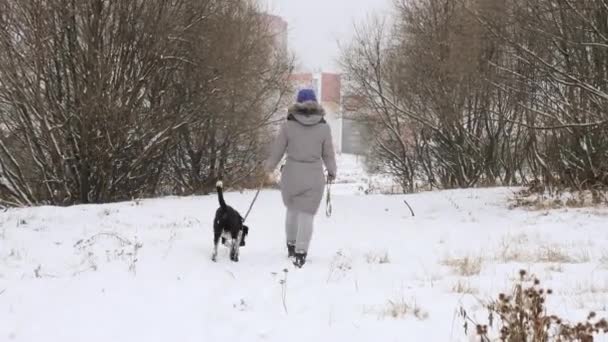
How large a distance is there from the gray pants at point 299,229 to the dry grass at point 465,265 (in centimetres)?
135

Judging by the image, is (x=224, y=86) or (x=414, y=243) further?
(x=224, y=86)

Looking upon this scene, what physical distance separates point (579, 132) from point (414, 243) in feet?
21.0

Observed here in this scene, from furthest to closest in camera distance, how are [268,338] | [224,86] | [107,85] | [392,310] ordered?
Result: [224,86], [107,85], [392,310], [268,338]

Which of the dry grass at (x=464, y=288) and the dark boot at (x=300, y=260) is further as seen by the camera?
the dark boot at (x=300, y=260)

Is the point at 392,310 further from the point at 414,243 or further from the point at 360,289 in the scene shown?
the point at 414,243

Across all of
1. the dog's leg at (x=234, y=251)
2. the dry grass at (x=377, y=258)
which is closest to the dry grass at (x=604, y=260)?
the dry grass at (x=377, y=258)

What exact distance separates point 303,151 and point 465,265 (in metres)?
1.93

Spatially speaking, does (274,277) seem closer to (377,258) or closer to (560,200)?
(377,258)

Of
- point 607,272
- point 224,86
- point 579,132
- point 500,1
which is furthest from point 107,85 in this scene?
point 607,272

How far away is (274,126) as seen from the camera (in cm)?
2169

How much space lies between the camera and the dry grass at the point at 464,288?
4.37 m

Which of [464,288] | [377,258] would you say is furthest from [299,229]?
[464,288]

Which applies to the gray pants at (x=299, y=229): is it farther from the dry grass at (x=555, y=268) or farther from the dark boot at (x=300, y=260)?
the dry grass at (x=555, y=268)

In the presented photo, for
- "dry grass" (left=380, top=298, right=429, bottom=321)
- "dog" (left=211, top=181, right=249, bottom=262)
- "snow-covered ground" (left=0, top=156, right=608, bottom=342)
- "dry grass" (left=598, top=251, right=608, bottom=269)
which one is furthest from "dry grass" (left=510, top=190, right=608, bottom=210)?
"dry grass" (left=380, top=298, right=429, bottom=321)
